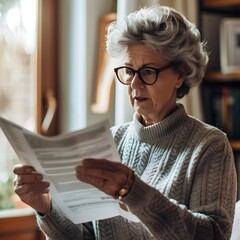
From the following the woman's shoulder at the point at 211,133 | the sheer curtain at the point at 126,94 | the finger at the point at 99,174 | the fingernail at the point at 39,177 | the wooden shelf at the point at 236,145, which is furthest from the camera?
the wooden shelf at the point at 236,145

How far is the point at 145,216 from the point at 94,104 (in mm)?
1473

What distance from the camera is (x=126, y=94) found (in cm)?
233

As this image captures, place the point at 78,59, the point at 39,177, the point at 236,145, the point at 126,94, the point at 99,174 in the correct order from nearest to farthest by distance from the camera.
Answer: the point at 99,174 → the point at 39,177 → the point at 126,94 → the point at 236,145 → the point at 78,59

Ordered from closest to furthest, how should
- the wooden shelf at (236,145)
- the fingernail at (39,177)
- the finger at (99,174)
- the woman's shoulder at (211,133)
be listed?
the finger at (99,174) → the fingernail at (39,177) → the woman's shoulder at (211,133) → the wooden shelf at (236,145)

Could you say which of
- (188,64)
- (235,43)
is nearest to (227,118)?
(235,43)

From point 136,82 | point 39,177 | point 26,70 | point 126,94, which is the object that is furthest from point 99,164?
point 26,70

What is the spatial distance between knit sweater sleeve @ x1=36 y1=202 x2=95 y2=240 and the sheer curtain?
913 mm

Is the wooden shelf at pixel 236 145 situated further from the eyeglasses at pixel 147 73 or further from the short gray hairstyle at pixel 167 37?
the eyeglasses at pixel 147 73

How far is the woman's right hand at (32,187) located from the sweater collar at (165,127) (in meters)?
0.30

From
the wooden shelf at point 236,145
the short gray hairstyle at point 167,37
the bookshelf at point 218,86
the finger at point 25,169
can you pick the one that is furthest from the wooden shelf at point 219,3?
the finger at point 25,169

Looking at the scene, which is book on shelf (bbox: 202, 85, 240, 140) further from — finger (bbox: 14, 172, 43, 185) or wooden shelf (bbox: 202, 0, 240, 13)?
finger (bbox: 14, 172, 43, 185)

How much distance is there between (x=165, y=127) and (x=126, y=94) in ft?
2.80

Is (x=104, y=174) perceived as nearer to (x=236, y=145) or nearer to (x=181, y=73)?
(x=181, y=73)

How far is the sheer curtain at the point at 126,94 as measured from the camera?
7.66 feet
